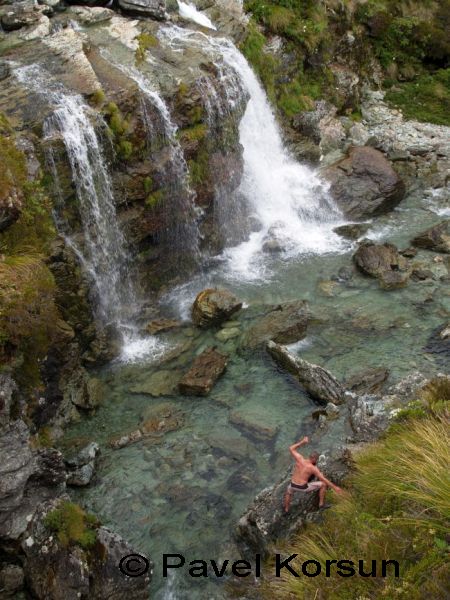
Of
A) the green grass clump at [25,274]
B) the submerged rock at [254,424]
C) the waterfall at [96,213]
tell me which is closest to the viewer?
the green grass clump at [25,274]

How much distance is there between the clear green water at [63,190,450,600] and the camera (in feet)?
29.9

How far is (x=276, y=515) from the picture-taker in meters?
7.86

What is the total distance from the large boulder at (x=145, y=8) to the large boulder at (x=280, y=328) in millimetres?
10775

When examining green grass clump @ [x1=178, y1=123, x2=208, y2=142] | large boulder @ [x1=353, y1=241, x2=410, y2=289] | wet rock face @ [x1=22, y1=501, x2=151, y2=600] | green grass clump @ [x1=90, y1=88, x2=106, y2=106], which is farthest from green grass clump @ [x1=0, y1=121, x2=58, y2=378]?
large boulder @ [x1=353, y1=241, x2=410, y2=289]

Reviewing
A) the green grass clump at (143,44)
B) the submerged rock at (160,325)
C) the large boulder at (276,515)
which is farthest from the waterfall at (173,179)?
the large boulder at (276,515)

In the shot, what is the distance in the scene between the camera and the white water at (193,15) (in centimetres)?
1884

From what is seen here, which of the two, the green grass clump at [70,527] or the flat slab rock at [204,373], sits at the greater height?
the green grass clump at [70,527]

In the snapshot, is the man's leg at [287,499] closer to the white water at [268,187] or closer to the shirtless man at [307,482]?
the shirtless man at [307,482]

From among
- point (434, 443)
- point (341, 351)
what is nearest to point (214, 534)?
point (434, 443)

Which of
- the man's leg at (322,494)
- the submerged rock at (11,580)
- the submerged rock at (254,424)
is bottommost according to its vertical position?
the submerged rock at (254,424)

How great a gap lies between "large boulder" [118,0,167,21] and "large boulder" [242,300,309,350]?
1078 centimetres

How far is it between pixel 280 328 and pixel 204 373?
7.71 feet

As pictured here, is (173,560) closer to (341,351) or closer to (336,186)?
(341,351)

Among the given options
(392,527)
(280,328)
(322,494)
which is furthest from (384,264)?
(392,527)
